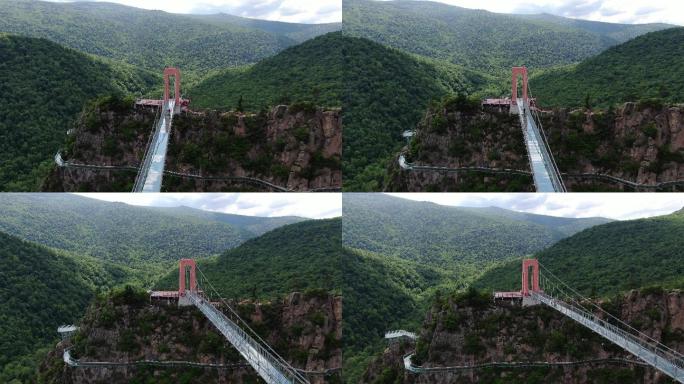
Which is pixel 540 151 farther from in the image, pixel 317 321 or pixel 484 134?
pixel 317 321

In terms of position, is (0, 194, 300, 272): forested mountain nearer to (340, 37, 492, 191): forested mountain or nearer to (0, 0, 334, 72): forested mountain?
(340, 37, 492, 191): forested mountain

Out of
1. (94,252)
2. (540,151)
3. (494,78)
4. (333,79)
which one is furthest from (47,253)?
(540,151)

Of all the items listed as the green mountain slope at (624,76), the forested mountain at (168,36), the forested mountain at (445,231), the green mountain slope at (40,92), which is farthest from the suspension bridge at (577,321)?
the forested mountain at (168,36)

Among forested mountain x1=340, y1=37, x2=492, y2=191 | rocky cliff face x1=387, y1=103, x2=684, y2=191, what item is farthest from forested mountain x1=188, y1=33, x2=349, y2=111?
rocky cliff face x1=387, y1=103, x2=684, y2=191

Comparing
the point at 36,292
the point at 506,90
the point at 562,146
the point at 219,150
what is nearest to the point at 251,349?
the point at 219,150

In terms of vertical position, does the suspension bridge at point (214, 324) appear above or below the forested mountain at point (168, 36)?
below

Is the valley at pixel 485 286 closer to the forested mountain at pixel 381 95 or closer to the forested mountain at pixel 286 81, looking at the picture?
the forested mountain at pixel 381 95

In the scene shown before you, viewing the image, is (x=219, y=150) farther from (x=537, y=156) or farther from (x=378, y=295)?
(x=537, y=156)
